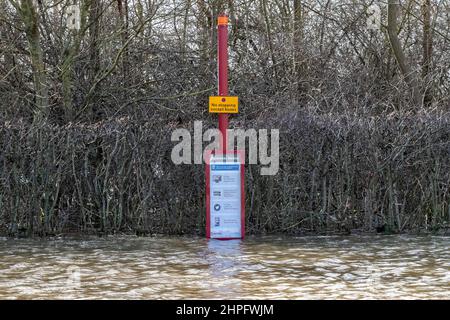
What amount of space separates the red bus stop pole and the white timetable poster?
281mm

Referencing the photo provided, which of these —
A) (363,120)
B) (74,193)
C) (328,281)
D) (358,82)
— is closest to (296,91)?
(358,82)

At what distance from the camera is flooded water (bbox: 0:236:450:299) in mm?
9477

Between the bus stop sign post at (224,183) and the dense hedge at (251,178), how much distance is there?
0.36 meters

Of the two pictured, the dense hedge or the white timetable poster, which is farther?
the dense hedge

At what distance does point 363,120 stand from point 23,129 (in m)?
4.70

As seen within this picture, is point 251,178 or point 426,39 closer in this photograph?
point 251,178

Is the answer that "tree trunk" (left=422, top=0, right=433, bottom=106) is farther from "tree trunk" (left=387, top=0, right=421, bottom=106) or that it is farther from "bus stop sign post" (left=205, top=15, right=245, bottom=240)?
"bus stop sign post" (left=205, top=15, right=245, bottom=240)

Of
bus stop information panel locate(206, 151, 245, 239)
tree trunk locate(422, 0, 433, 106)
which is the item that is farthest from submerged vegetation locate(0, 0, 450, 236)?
Result: bus stop information panel locate(206, 151, 245, 239)

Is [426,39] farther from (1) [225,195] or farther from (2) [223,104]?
(1) [225,195]

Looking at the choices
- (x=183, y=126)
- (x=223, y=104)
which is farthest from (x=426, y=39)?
(x=223, y=104)

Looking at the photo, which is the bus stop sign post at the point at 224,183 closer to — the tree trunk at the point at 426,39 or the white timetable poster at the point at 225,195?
the white timetable poster at the point at 225,195

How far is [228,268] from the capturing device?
11.0m

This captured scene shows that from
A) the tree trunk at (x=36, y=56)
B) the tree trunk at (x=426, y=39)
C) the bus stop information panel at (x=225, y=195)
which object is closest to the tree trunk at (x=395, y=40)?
the tree trunk at (x=426, y=39)

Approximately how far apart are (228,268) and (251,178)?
2.94 meters
